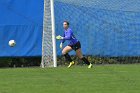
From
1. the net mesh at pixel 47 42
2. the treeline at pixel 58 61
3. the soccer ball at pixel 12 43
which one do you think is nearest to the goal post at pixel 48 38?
the net mesh at pixel 47 42

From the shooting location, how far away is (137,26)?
22156 mm

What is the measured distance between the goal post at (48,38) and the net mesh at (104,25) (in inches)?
21.4

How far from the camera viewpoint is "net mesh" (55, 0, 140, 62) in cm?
2130

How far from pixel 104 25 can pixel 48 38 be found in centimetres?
291

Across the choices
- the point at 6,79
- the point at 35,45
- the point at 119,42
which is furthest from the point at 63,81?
the point at 119,42

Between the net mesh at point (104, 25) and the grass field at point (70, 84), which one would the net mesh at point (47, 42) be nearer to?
the net mesh at point (104, 25)

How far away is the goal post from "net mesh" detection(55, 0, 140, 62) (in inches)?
21.4

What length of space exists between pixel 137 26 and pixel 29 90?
1242 centimetres

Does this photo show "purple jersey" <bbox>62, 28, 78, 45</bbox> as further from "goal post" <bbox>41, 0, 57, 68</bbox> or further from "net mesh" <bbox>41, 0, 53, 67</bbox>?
"net mesh" <bbox>41, 0, 53, 67</bbox>

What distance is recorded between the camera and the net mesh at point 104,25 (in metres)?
21.3

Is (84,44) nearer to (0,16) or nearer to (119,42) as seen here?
(119,42)

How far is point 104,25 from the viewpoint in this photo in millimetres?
21797

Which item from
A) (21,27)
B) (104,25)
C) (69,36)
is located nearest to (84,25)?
(104,25)

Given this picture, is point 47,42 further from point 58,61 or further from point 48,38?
point 58,61
